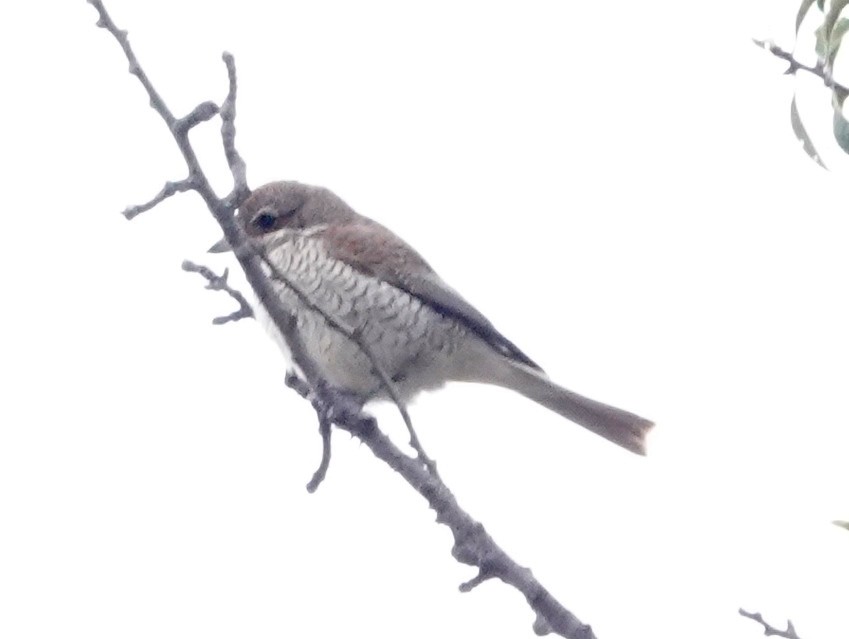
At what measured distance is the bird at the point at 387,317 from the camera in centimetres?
455

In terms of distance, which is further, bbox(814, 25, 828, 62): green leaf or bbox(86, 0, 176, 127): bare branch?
bbox(814, 25, 828, 62): green leaf

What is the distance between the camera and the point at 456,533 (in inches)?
91.7

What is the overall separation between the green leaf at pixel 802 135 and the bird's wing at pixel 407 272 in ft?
7.87

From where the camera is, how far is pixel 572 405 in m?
5.36

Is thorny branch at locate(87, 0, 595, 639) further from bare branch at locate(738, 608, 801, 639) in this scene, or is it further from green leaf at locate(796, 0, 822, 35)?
green leaf at locate(796, 0, 822, 35)

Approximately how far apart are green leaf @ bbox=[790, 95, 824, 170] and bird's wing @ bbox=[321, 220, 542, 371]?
2.40 m

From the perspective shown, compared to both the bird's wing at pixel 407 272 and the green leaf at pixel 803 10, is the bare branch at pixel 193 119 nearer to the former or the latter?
the green leaf at pixel 803 10

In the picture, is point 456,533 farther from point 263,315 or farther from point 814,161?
point 263,315

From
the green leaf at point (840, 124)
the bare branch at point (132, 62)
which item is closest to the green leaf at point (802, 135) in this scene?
the green leaf at point (840, 124)

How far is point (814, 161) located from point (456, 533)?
3.10 feet

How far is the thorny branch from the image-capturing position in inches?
86.0

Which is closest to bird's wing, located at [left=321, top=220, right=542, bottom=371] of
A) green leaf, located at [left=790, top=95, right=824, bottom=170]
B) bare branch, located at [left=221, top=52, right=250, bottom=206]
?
bare branch, located at [left=221, top=52, right=250, bottom=206]

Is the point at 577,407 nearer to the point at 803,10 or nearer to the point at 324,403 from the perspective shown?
the point at 324,403

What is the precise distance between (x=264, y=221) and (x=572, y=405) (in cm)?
133
